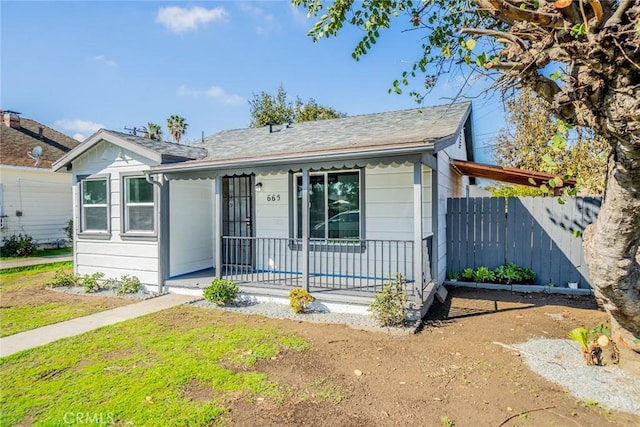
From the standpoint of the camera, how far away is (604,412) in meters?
3.21

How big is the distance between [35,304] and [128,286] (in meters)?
1.71

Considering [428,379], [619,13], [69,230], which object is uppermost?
[619,13]

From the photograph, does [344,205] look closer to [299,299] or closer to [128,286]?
[299,299]

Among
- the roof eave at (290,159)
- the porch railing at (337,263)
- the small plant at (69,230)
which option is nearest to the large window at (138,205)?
the roof eave at (290,159)

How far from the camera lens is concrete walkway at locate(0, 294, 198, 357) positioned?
16.5 ft

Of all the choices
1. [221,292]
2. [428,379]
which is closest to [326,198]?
[221,292]

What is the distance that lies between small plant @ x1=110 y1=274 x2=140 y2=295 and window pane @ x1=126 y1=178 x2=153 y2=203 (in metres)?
1.85

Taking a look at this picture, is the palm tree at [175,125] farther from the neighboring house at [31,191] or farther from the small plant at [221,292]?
the small plant at [221,292]

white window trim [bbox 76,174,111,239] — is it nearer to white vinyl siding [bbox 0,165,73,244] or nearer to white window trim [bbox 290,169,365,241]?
white window trim [bbox 290,169,365,241]

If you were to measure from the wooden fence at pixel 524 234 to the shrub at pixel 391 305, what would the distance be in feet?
12.6

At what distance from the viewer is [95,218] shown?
8.88m

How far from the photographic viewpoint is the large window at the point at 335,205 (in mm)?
7859

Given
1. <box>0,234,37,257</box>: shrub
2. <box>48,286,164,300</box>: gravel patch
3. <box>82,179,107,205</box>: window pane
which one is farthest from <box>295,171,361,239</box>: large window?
<box>0,234,37,257</box>: shrub

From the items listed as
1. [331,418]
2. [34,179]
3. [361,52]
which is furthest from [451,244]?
[34,179]
